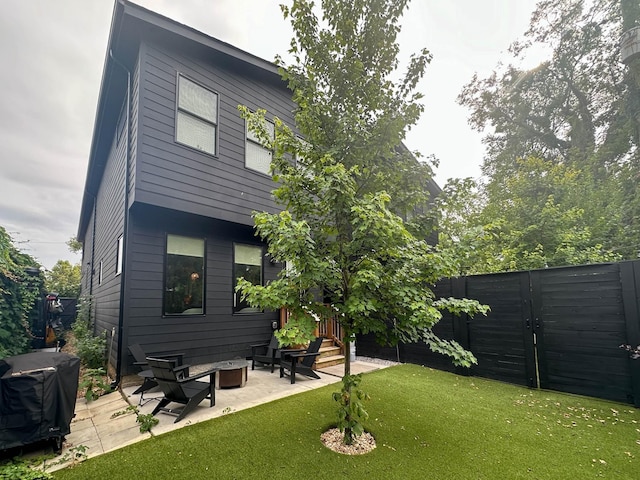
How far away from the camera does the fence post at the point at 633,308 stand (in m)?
3.90

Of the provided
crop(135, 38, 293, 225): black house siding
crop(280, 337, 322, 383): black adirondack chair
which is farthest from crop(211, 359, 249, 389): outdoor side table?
crop(135, 38, 293, 225): black house siding

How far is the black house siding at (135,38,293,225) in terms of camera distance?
17.3 feet

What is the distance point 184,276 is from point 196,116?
3247 mm

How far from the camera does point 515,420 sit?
3561 mm

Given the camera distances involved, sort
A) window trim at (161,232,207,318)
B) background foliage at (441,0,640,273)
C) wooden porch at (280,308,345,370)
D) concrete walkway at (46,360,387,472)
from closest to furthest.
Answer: concrete walkway at (46,360,387,472), window trim at (161,232,207,318), wooden porch at (280,308,345,370), background foliage at (441,0,640,273)

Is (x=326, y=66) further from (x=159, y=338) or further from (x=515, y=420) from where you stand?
(x=159, y=338)

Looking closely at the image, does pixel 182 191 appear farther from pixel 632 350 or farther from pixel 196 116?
pixel 632 350

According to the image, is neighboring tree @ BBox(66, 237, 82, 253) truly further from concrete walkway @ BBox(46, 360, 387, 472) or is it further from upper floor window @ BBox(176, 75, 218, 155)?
concrete walkway @ BBox(46, 360, 387, 472)

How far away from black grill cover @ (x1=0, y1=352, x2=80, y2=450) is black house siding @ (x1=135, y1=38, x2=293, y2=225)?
2.82 m

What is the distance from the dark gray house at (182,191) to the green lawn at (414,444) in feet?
8.56

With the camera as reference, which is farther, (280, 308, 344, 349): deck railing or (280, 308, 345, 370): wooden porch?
(280, 308, 344, 349): deck railing

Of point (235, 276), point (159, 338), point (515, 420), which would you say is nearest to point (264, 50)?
point (235, 276)

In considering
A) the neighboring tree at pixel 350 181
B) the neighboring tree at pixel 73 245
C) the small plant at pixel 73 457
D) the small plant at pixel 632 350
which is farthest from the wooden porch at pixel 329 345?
the neighboring tree at pixel 73 245

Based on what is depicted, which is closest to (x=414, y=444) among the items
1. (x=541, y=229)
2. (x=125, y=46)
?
(x=541, y=229)
